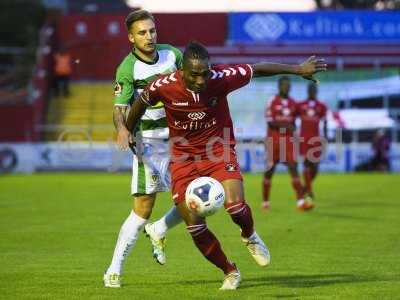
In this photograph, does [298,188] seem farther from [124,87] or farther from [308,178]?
[124,87]

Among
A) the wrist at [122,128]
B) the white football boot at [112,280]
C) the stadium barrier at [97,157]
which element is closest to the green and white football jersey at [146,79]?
the wrist at [122,128]

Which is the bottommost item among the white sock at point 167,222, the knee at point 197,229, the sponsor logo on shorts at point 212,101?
the white sock at point 167,222

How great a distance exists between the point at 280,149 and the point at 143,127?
31.1 ft

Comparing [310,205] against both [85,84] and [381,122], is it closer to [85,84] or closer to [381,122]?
[381,122]

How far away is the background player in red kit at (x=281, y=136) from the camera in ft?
62.4

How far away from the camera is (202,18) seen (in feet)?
140

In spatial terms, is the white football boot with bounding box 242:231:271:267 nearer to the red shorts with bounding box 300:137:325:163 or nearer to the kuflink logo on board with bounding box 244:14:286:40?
the red shorts with bounding box 300:137:325:163

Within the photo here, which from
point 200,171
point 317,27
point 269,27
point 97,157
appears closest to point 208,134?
point 200,171

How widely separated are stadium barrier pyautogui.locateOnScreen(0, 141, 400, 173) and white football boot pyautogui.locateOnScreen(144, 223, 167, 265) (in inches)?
956

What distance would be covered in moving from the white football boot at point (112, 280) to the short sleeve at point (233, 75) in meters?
2.05

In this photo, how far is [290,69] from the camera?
30.4ft

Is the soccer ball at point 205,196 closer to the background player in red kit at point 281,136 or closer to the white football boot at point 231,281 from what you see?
the white football boot at point 231,281

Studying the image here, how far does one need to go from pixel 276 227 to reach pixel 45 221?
3.95 metres

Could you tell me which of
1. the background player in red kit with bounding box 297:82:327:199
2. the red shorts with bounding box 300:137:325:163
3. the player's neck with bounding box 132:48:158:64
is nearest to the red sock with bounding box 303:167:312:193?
the background player in red kit with bounding box 297:82:327:199
